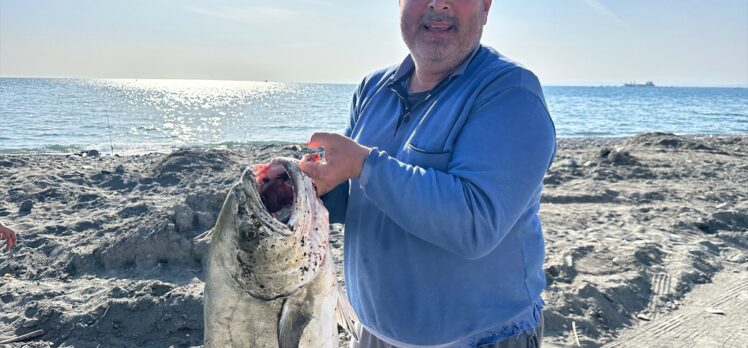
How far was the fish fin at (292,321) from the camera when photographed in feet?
6.53

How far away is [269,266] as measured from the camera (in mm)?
1955

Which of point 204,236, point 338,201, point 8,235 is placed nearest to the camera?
point 338,201

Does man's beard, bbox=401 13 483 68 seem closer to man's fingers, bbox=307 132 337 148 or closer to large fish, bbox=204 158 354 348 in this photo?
man's fingers, bbox=307 132 337 148

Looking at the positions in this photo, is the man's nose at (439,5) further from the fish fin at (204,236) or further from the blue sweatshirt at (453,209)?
the fish fin at (204,236)

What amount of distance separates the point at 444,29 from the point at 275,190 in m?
0.86

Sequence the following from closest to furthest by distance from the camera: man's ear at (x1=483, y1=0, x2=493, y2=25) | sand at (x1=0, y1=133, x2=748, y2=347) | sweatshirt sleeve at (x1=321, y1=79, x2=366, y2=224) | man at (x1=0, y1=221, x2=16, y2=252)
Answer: man's ear at (x1=483, y1=0, x2=493, y2=25) → sweatshirt sleeve at (x1=321, y1=79, x2=366, y2=224) → sand at (x1=0, y1=133, x2=748, y2=347) → man at (x1=0, y1=221, x2=16, y2=252)

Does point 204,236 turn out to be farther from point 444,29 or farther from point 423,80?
point 444,29

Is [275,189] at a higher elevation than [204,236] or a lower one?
higher

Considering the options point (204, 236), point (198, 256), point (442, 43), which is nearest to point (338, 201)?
point (442, 43)

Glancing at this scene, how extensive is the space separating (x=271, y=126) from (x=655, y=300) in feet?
96.5

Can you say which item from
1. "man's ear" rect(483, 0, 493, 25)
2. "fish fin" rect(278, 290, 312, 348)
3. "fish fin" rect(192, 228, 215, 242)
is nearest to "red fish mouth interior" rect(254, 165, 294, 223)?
"fish fin" rect(278, 290, 312, 348)

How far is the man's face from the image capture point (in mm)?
2129

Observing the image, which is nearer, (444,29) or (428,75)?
(444,29)

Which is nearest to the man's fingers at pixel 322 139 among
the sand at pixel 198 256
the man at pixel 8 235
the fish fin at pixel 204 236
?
the sand at pixel 198 256
